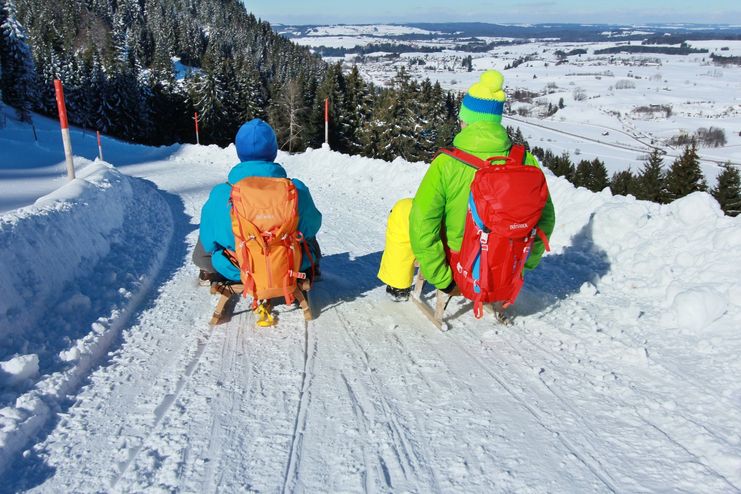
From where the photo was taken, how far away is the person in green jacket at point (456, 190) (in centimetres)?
408

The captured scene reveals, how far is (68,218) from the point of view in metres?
5.25

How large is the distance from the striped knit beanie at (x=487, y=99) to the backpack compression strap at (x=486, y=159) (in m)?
0.32

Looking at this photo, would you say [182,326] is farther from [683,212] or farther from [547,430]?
[683,212]

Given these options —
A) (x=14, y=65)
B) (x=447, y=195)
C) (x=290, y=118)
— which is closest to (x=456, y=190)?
(x=447, y=195)

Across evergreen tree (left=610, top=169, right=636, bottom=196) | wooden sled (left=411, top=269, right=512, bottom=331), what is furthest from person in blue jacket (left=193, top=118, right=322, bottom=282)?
evergreen tree (left=610, top=169, right=636, bottom=196)

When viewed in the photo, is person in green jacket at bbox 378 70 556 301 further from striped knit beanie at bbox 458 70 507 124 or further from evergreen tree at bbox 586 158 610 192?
evergreen tree at bbox 586 158 610 192

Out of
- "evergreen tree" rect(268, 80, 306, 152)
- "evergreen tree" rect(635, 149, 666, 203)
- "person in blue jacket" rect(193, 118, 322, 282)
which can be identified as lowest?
"evergreen tree" rect(635, 149, 666, 203)

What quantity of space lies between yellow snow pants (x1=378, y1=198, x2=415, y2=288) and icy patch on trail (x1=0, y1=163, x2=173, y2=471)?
97.9 inches

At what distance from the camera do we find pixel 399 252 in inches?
188

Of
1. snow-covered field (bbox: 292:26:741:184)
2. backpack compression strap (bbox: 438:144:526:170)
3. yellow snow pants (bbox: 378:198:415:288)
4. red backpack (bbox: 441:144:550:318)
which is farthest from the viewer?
snow-covered field (bbox: 292:26:741:184)

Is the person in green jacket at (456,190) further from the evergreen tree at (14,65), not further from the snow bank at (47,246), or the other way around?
the evergreen tree at (14,65)

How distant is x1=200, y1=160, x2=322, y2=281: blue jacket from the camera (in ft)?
14.0

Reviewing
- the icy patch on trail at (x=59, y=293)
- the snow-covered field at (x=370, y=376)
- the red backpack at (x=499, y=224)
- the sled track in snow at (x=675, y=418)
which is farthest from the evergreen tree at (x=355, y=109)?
the sled track in snow at (x=675, y=418)

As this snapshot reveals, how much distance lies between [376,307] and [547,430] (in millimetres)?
2226
